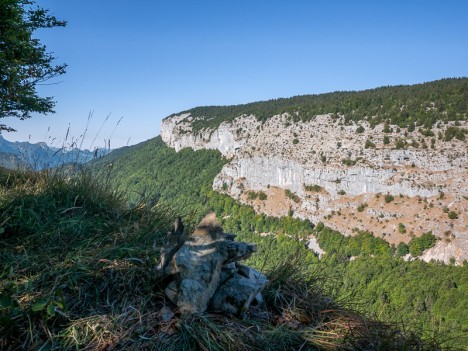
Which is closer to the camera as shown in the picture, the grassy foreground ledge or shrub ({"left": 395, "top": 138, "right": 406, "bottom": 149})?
the grassy foreground ledge

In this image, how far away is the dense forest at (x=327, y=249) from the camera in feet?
7.82

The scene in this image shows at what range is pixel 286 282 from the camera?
7.75 ft

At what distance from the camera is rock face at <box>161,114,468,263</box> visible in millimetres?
58906

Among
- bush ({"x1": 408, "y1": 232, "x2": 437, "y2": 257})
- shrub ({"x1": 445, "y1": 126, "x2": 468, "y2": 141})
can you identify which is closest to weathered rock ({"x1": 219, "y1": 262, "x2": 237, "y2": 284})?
bush ({"x1": 408, "y1": 232, "x2": 437, "y2": 257})

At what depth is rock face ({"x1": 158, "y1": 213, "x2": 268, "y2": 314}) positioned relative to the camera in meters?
1.94

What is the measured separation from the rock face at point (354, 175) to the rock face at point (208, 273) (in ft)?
207

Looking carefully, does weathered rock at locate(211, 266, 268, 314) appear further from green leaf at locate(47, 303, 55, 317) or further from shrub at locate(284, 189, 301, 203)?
shrub at locate(284, 189, 301, 203)

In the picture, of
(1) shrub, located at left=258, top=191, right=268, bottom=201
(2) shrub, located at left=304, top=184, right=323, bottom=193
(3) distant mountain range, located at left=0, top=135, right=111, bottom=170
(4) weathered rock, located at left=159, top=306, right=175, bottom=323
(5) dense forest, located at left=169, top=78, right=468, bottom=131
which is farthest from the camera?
(1) shrub, located at left=258, top=191, right=268, bottom=201

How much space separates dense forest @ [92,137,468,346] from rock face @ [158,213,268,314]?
306mm

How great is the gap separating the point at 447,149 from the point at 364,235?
2547 cm

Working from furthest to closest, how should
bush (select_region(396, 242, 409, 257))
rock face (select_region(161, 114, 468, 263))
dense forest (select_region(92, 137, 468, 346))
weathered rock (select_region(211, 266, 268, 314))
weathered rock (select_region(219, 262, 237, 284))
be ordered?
rock face (select_region(161, 114, 468, 263)) → bush (select_region(396, 242, 409, 257)) → dense forest (select_region(92, 137, 468, 346)) → weathered rock (select_region(219, 262, 237, 284)) → weathered rock (select_region(211, 266, 268, 314))

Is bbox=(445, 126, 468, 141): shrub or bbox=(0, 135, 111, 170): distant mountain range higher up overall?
bbox=(0, 135, 111, 170): distant mountain range

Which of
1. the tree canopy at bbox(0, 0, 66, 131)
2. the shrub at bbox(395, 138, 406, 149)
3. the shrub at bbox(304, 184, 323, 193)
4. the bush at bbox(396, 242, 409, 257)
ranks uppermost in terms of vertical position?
the tree canopy at bbox(0, 0, 66, 131)

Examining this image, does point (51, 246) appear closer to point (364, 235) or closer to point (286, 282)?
point (286, 282)
